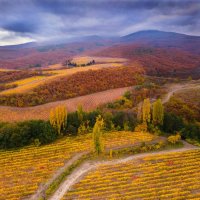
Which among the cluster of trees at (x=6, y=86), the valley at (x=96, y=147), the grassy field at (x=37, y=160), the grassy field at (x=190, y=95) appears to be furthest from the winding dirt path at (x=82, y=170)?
the cluster of trees at (x=6, y=86)

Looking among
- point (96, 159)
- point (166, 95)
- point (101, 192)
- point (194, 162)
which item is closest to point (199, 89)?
point (166, 95)

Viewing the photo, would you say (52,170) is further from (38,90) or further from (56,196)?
(38,90)

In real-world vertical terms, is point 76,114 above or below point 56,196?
above

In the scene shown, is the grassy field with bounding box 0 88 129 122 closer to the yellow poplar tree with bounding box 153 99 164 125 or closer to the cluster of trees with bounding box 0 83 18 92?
the cluster of trees with bounding box 0 83 18 92

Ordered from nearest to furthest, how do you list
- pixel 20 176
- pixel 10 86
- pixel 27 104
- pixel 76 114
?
pixel 20 176
pixel 76 114
pixel 27 104
pixel 10 86

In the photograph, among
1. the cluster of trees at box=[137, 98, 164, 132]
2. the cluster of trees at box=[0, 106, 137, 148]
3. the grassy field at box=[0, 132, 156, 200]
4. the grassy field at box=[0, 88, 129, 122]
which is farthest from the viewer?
the grassy field at box=[0, 88, 129, 122]

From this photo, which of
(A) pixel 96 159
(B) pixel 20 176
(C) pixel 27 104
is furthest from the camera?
(C) pixel 27 104

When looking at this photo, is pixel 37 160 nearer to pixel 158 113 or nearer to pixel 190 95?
pixel 158 113

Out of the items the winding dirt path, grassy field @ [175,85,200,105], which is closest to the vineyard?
the winding dirt path
